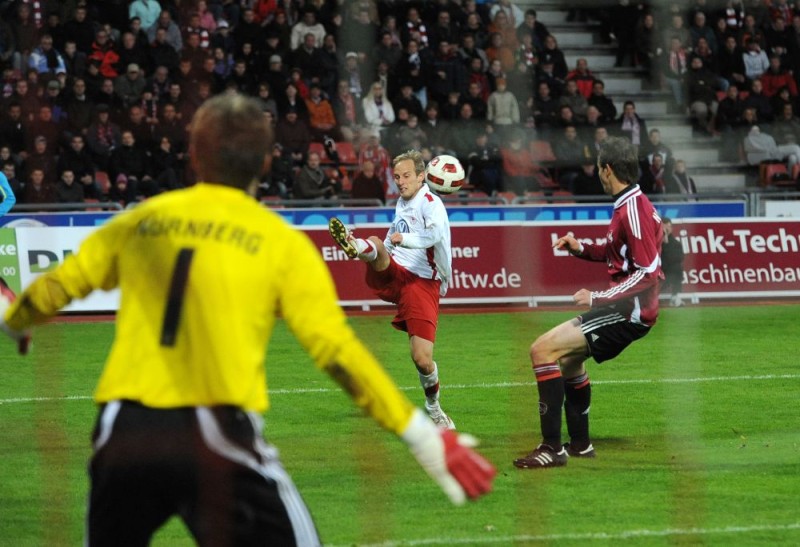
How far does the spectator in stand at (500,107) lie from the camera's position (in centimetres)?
1327

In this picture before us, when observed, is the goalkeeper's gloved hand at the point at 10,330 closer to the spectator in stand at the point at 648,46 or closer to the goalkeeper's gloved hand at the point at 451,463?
the goalkeeper's gloved hand at the point at 451,463

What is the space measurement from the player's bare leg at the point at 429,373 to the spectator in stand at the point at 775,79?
591 cm

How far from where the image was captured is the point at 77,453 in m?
8.34

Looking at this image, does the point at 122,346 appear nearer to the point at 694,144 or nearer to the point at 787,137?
the point at 694,144

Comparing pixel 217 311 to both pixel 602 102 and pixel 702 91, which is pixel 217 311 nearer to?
pixel 702 91

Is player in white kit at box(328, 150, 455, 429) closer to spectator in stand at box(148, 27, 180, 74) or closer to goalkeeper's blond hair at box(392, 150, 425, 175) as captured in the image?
goalkeeper's blond hair at box(392, 150, 425, 175)

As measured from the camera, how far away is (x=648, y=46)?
11906 millimetres

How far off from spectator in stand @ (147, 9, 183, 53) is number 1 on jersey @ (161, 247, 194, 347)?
1116 centimetres

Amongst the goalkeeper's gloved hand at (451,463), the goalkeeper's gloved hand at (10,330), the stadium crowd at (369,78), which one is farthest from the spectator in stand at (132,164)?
the goalkeeper's gloved hand at (451,463)

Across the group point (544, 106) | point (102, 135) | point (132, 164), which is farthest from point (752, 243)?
point (102, 135)

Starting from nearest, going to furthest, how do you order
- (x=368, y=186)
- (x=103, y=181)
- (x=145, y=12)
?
(x=145, y=12), (x=103, y=181), (x=368, y=186)

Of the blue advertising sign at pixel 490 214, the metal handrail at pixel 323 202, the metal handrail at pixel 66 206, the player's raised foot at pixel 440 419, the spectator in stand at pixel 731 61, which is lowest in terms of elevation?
the player's raised foot at pixel 440 419

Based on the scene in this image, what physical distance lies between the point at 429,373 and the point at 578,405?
130cm

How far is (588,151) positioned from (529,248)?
1443mm
